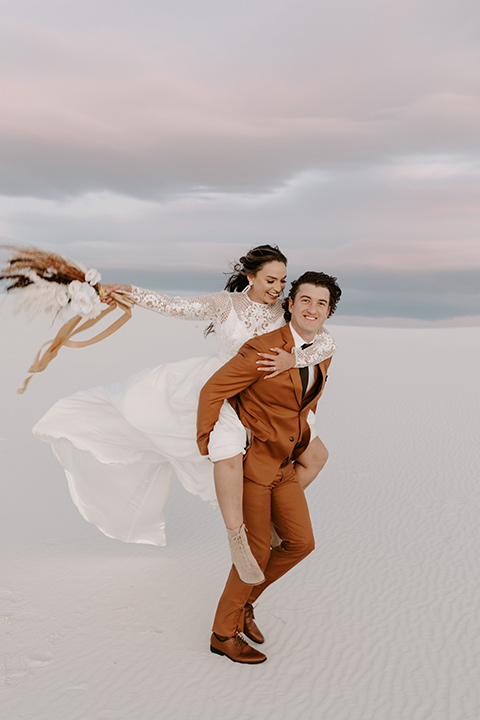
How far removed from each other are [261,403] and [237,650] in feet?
4.90

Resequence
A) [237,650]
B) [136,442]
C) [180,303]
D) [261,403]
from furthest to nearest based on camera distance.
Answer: [136,442] → [180,303] → [237,650] → [261,403]

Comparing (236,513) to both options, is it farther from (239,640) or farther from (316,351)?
(316,351)

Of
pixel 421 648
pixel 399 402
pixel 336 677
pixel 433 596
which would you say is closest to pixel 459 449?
pixel 399 402

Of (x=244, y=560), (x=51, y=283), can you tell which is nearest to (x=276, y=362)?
(x=244, y=560)

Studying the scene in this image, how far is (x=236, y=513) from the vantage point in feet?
12.1

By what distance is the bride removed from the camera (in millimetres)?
3711

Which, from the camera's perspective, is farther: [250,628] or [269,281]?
[250,628]

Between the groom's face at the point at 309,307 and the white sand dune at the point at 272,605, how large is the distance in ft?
6.22

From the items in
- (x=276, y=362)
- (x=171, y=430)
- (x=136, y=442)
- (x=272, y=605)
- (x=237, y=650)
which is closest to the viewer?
(x=276, y=362)

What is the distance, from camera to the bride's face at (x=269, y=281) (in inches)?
155

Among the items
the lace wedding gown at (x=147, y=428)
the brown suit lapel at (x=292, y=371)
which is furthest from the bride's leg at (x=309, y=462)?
the lace wedding gown at (x=147, y=428)

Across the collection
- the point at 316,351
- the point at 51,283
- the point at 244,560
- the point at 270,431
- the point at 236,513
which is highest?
the point at 51,283

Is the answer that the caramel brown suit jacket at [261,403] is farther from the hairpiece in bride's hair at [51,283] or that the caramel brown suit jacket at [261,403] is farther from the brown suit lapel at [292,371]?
the hairpiece in bride's hair at [51,283]

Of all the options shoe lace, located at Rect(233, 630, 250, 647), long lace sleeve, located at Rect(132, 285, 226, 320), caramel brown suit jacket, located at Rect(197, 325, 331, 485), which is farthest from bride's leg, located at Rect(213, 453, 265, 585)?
long lace sleeve, located at Rect(132, 285, 226, 320)
